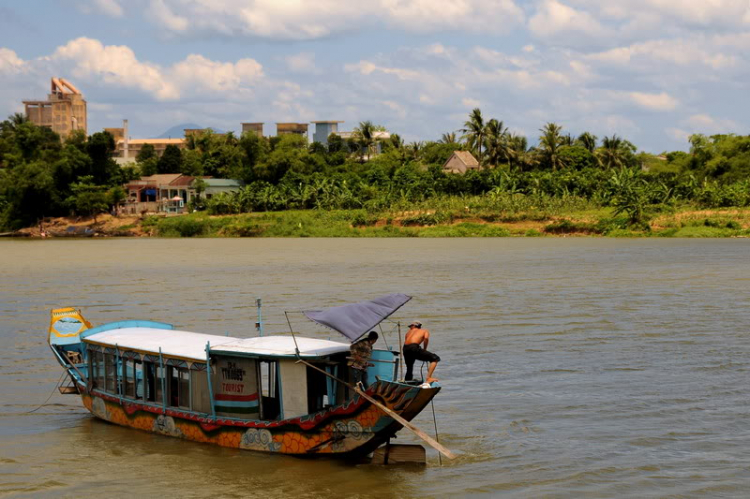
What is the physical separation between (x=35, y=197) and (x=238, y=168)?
21014 millimetres

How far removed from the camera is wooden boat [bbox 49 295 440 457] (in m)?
12.7

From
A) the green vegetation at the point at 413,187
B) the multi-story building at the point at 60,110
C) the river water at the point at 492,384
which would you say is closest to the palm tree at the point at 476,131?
the green vegetation at the point at 413,187

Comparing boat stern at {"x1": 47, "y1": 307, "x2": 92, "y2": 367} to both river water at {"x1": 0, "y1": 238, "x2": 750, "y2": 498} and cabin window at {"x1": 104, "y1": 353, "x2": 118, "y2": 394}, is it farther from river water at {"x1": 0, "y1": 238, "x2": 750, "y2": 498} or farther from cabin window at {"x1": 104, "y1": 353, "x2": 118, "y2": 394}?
cabin window at {"x1": 104, "y1": 353, "x2": 118, "y2": 394}

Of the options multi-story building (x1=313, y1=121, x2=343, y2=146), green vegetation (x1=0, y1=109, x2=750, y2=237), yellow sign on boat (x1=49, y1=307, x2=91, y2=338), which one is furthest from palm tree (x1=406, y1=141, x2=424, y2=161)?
yellow sign on boat (x1=49, y1=307, x2=91, y2=338)

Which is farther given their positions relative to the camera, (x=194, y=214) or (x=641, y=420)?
(x=194, y=214)

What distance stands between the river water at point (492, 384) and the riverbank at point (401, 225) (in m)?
24.8

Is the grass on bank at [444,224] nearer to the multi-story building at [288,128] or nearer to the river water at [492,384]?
the river water at [492,384]

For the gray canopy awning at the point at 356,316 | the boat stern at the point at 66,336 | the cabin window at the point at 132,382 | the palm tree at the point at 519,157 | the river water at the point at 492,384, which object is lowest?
the river water at the point at 492,384

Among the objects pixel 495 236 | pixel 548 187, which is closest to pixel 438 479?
pixel 495 236

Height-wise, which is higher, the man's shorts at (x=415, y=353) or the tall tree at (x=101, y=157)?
the tall tree at (x=101, y=157)

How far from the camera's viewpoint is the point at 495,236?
72.6 metres

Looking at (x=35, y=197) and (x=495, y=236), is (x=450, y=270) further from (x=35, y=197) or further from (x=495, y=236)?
(x=35, y=197)

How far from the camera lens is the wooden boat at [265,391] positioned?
12664 mm

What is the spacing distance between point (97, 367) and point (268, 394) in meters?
3.95
